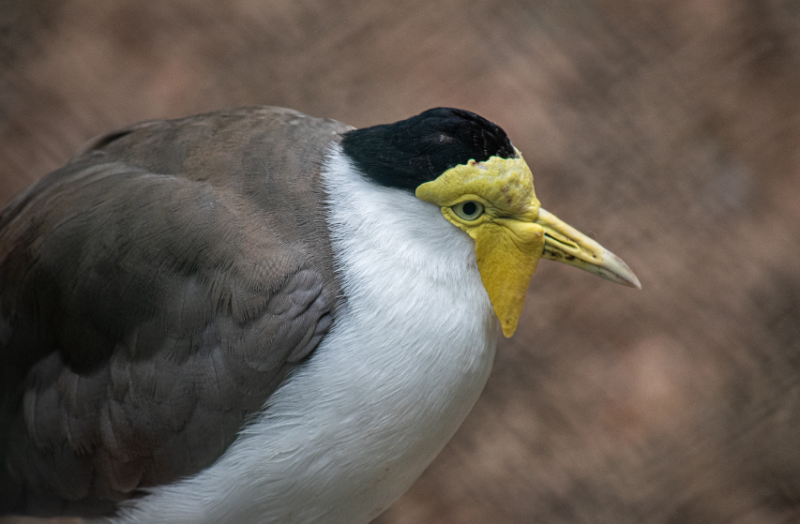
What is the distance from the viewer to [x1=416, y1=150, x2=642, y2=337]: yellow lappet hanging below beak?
1504mm

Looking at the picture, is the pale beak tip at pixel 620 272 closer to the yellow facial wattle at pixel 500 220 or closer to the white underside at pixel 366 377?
the yellow facial wattle at pixel 500 220

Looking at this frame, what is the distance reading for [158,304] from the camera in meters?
1.56

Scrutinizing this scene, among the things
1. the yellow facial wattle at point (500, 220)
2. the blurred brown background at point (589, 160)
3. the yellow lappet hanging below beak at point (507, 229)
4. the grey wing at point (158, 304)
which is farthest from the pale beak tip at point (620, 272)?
the blurred brown background at point (589, 160)

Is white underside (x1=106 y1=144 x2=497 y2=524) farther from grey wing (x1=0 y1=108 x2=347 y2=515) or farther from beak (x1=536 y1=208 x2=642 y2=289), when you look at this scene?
beak (x1=536 y1=208 x2=642 y2=289)

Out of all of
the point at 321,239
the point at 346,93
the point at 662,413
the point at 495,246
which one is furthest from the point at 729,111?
the point at 321,239

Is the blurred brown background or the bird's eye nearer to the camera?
the bird's eye

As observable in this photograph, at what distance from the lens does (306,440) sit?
5.00ft

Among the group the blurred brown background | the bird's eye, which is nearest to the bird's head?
the bird's eye

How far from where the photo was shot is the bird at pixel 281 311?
1512mm

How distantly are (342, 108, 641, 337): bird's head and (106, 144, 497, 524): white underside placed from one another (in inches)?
1.3

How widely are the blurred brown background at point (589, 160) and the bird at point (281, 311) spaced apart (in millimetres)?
1196

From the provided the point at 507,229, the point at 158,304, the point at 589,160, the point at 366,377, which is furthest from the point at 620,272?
the point at 589,160

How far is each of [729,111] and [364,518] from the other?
245 cm

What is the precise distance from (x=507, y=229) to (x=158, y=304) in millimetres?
702
